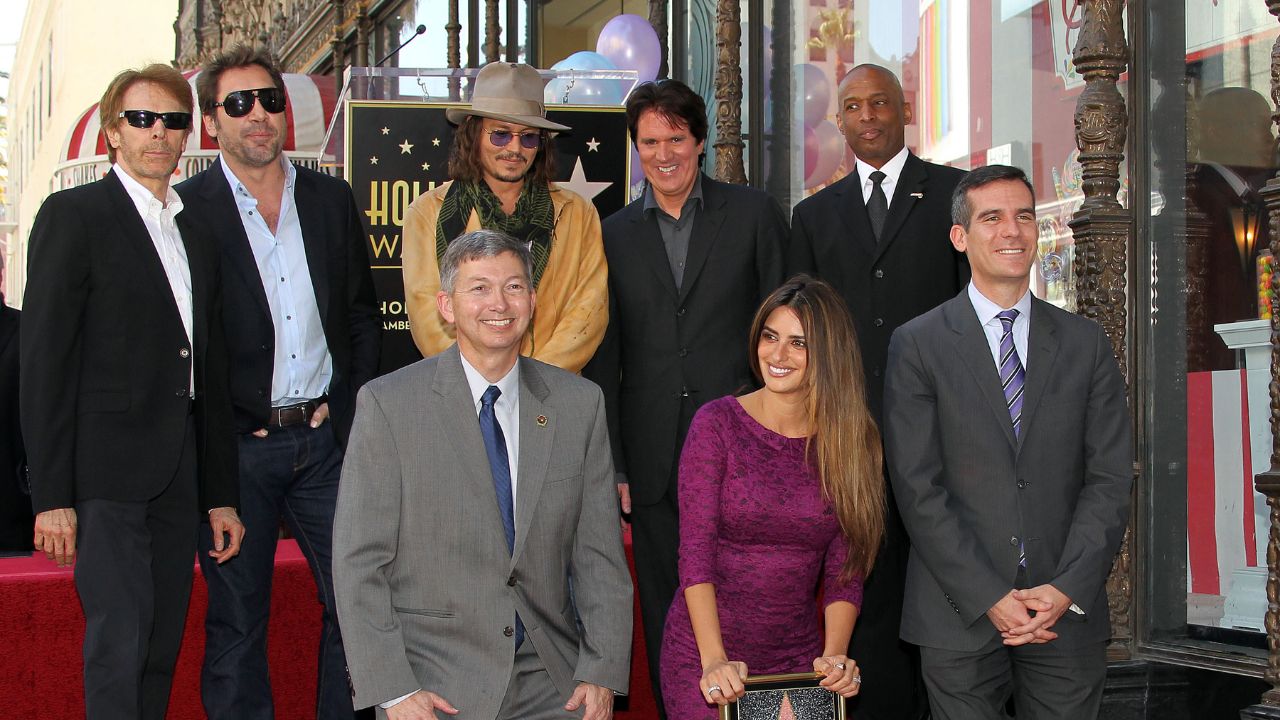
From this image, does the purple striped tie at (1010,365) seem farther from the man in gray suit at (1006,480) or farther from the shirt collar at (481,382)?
the shirt collar at (481,382)

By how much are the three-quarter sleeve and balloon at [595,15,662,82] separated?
589 centimetres

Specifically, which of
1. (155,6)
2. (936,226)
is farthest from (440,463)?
(155,6)

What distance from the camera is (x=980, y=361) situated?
359 centimetres

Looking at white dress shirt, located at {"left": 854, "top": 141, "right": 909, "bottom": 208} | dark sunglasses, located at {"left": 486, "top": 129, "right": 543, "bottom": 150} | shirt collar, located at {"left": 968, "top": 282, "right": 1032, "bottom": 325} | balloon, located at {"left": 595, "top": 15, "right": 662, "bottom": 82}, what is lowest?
shirt collar, located at {"left": 968, "top": 282, "right": 1032, "bottom": 325}

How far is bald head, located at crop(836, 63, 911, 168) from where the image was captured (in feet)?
14.9

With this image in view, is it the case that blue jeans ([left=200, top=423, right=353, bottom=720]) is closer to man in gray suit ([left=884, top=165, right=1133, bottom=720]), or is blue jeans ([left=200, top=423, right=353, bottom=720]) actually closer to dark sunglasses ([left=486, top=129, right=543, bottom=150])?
dark sunglasses ([left=486, top=129, right=543, bottom=150])

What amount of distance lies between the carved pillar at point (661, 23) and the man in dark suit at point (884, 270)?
204 inches

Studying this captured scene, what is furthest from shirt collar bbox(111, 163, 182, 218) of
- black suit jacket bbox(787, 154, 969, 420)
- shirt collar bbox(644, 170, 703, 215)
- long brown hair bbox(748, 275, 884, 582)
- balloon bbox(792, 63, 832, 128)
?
balloon bbox(792, 63, 832, 128)

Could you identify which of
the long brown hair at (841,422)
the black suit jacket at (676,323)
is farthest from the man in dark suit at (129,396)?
the long brown hair at (841,422)

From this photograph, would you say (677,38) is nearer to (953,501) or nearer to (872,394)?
(872,394)

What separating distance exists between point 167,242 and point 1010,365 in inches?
90.7

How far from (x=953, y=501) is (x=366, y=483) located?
58.0 inches

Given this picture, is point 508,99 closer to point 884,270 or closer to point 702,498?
point 884,270

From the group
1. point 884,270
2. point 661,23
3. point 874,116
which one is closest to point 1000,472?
point 884,270
